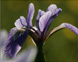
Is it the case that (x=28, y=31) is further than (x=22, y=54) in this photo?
Yes

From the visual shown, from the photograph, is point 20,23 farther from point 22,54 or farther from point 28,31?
point 22,54

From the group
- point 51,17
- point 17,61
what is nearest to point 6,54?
point 17,61

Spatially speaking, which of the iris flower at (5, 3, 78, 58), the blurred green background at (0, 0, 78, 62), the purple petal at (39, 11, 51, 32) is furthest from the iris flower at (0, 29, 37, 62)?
the blurred green background at (0, 0, 78, 62)

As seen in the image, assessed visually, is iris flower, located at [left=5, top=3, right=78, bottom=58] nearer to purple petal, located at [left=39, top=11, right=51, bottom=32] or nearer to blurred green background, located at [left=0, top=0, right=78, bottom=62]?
purple petal, located at [left=39, top=11, right=51, bottom=32]

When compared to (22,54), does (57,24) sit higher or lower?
lower

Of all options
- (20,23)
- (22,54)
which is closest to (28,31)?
(20,23)

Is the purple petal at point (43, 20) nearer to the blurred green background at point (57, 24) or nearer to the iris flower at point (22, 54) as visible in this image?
the iris flower at point (22, 54)

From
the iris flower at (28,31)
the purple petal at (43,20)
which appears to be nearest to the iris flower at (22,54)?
the iris flower at (28,31)
